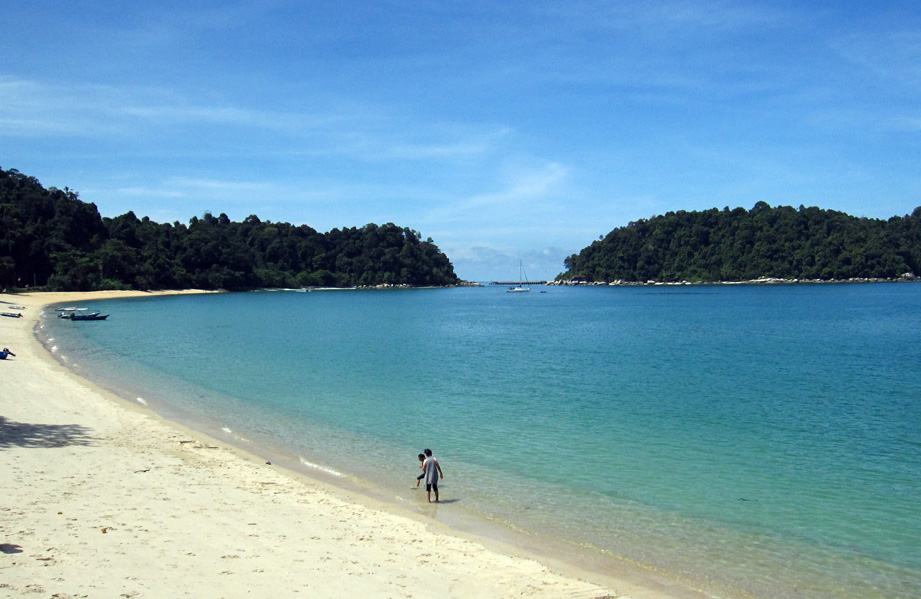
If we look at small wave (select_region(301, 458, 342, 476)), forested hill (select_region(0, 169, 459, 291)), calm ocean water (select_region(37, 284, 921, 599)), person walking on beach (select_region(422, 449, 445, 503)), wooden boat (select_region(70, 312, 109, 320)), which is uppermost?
forested hill (select_region(0, 169, 459, 291))

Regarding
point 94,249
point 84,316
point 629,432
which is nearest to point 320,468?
point 629,432

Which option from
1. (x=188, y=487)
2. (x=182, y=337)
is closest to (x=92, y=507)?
(x=188, y=487)

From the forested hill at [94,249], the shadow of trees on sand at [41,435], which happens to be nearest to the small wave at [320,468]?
the shadow of trees on sand at [41,435]

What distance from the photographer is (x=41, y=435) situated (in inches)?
662

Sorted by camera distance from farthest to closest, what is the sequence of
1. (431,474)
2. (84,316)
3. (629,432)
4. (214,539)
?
(84,316)
(629,432)
(431,474)
(214,539)

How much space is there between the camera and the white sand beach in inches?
330

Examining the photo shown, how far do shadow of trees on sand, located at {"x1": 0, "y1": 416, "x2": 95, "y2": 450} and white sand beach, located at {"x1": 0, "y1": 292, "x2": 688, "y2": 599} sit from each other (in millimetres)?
68

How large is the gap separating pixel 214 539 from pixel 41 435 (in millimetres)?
9716

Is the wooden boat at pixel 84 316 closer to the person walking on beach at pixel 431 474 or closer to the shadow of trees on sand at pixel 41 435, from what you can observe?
the shadow of trees on sand at pixel 41 435

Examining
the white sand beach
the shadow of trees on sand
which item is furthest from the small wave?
the shadow of trees on sand

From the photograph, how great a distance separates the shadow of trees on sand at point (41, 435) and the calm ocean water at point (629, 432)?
13.4ft

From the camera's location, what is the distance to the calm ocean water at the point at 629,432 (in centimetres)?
1184

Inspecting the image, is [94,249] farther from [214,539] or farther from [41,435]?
[214,539]

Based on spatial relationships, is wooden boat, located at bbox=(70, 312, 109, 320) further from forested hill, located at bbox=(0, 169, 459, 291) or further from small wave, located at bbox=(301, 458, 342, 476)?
small wave, located at bbox=(301, 458, 342, 476)
